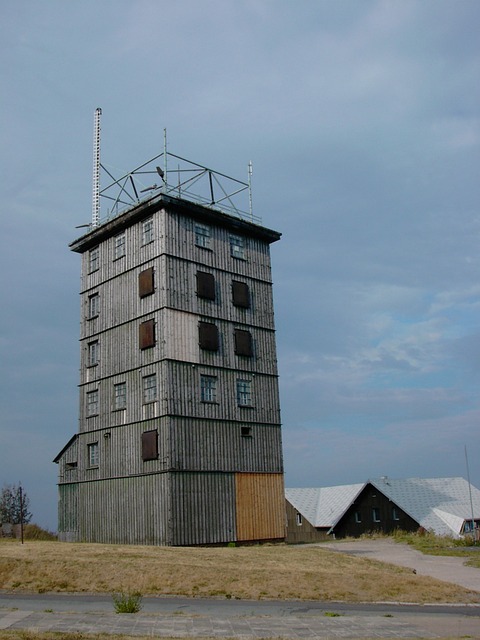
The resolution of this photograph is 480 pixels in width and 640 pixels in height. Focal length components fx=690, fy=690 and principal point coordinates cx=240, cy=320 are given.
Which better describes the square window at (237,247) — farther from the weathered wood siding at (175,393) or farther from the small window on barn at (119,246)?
the small window on barn at (119,246)

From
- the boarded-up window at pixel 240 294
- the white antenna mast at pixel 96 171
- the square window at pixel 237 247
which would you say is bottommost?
the boarded-up window at pixel 240 294

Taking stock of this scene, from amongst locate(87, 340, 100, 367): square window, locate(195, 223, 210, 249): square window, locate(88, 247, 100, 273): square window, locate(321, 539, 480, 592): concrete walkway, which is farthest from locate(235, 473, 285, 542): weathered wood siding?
locate(88, 247, 100, 273): square window

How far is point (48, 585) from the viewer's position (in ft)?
70.8

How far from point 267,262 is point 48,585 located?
28.2 metres

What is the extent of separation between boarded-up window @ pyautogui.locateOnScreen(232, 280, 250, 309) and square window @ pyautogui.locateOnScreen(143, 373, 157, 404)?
24.4ft

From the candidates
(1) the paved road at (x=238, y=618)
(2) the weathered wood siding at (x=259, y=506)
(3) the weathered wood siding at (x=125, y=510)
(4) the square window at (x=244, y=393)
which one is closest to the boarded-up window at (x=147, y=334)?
(4) the square window at (x=244, y=393)

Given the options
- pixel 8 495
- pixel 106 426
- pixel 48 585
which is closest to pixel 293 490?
pixel 8 495

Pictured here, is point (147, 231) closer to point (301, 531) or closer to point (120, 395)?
point (120, 395)

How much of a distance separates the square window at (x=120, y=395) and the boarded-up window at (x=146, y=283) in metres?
5.50

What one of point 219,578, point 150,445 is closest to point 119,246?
point 150,445

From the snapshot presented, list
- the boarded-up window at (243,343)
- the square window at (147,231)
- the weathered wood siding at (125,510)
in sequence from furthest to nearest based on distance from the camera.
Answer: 1. the boarded-up window at (243,343)
2. the square window at (147,231)
3. the weathered wood siding at (125,510)

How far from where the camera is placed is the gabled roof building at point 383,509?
5803 centimetres

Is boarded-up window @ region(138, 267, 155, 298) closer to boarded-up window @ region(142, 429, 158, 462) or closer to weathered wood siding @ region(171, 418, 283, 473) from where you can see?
weathered wood siding @ region(171, 418, 283, 473)

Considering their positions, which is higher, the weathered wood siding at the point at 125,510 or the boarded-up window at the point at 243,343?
the boarded-up window at the point at 243,343
